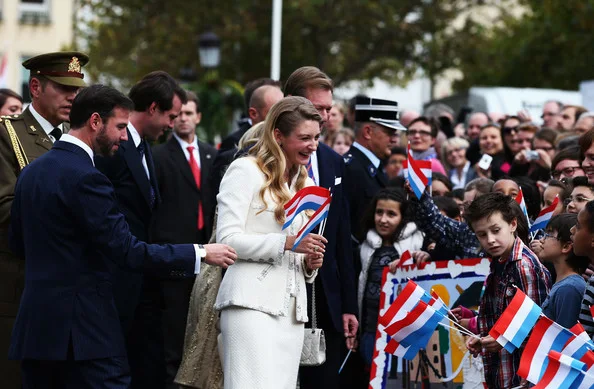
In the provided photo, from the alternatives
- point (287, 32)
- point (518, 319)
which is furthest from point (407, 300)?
point (287, 32)

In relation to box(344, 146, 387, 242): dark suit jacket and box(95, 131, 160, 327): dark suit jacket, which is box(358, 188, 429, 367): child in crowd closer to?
box(344, 146, 387, 242): dark suit jacket

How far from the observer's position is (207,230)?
34.8 feet

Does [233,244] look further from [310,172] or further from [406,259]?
[406,259]

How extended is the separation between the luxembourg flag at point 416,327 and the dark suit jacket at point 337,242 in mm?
673

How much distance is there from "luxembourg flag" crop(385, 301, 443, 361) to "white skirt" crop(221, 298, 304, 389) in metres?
0.76

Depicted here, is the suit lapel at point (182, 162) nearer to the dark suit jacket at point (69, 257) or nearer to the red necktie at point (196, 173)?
the red necktie at point (196, 173)

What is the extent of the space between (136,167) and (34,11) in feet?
151

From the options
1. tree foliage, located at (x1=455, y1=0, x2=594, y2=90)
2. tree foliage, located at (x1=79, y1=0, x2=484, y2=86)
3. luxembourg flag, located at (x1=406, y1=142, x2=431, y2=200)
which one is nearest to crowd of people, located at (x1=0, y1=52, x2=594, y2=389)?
luxembourg flag, located at (x1=406, y1=142, x2=431, y2=200)

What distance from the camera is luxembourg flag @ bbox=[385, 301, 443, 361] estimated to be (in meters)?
7.53

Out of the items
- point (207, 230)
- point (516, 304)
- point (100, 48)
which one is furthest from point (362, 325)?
point (100, 48)

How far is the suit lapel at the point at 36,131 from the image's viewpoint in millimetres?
8023

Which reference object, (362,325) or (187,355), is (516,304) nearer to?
(187,355)

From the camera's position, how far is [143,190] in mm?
8688

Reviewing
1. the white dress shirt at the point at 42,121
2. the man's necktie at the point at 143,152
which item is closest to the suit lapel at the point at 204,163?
the man's necktie at the point at 143,152
